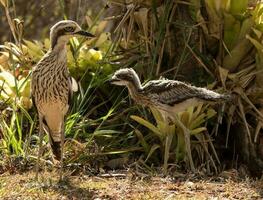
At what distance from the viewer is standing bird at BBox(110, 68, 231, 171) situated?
726cm

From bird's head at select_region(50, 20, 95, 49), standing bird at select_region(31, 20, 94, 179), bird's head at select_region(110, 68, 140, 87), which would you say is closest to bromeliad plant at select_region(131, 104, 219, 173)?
bird's head at select_region(110, 68, 140, 87)

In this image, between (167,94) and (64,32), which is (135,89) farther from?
(64,32)

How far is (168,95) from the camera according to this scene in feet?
24.0

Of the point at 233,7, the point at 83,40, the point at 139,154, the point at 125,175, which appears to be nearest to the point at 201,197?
the point at 125,175

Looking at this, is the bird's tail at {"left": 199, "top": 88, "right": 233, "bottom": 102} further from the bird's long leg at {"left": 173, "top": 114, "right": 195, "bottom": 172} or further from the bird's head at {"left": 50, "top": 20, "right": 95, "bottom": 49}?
the bird's head at {"left": 50, "top": 20, "right": 95, "bottom": 49}

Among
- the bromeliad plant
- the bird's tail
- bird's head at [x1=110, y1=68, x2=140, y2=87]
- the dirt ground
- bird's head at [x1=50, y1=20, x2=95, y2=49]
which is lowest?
the dirt ground

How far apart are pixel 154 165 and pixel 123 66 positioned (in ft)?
4.50

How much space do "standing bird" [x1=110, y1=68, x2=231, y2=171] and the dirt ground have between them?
0.49 meters

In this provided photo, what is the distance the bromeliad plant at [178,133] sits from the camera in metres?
7.72

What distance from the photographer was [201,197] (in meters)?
6.57

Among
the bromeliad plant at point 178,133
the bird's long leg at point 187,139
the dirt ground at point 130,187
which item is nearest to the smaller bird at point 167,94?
the bird's long leg at point 187,139

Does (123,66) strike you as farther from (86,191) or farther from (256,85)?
(86,191)

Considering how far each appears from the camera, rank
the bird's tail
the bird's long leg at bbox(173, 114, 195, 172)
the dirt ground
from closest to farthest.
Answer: the dirt ground, the bird's tail, the bird's long leg at bbox(173, 114, 195, 172)

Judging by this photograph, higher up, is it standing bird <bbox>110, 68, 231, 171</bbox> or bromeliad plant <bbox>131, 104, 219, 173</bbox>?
standing bird <bbox>110, 68, 231, 171</bbox>
